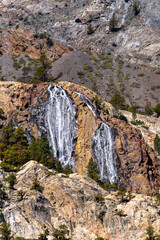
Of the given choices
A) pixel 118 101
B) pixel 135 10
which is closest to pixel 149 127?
pixel 118 101

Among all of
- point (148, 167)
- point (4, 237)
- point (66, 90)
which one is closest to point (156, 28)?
point (66, 90)

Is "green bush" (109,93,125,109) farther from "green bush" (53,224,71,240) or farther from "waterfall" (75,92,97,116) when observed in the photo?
"green bush" (53,224,71,240)

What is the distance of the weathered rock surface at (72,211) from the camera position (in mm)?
41875

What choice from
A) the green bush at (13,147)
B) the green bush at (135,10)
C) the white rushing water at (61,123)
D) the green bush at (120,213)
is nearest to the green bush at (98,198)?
the green bush at (120,213)

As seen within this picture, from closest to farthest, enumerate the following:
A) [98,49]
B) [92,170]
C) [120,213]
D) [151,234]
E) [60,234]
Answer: [60,234] → [151,234] → [120,213] → [92,170] → [98,49]

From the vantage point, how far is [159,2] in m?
187

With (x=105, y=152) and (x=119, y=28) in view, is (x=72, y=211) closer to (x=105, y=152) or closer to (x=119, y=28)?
(x=105, y=152)

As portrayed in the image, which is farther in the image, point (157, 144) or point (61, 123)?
point (157, 144)

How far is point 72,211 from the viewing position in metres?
45.9

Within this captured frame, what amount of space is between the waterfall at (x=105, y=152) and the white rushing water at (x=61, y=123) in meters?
4.64

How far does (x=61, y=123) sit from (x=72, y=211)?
34.3m

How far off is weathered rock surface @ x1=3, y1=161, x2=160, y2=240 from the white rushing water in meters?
22.8

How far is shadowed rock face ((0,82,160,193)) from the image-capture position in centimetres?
7050

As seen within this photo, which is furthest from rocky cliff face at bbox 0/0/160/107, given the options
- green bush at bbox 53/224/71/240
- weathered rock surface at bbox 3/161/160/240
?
green bush at bbox 53/224/71/240
